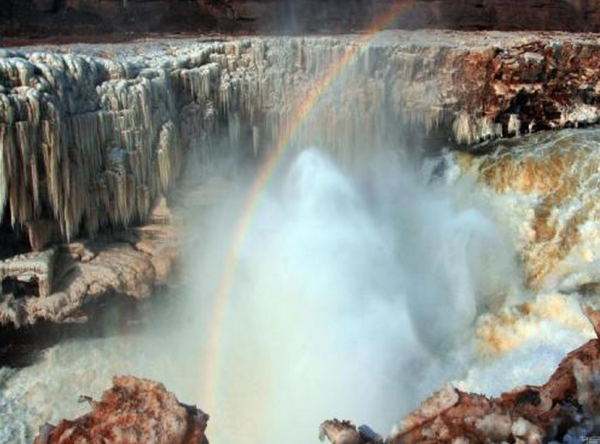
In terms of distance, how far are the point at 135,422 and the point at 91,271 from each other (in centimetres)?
532

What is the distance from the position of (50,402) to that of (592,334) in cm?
634

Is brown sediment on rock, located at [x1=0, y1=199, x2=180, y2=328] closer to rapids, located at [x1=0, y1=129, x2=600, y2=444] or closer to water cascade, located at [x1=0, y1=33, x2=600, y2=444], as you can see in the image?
water cascade, located at [x1=0, y1=33, x2=600, y2=444]

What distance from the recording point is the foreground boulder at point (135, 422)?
3.09 metres

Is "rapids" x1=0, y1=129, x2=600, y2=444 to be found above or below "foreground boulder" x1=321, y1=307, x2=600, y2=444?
below

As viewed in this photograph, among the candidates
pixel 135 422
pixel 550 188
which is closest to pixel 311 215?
pixel 550 188

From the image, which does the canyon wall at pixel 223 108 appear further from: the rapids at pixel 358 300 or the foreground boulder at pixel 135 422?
the foreground boulder at pixel 135 422

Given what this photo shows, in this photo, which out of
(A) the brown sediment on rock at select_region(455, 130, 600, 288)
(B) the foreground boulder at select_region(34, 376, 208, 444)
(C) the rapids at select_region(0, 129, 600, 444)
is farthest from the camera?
(A) the brown sediment on rock at select_region(455, 130, 600, 288)

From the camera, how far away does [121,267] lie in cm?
829

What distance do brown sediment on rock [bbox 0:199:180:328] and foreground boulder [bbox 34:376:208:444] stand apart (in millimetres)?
4898

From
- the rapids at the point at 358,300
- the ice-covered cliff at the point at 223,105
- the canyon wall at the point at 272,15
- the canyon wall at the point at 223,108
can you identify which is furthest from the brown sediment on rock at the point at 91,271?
the canyon wall at the point at 272,15

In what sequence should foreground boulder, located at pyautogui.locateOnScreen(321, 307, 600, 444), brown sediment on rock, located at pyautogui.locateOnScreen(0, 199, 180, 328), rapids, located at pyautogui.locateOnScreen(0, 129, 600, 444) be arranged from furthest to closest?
brown sediment on rock, located at pyautogui.locateOnScreen(0, 199, 180, 328), rapids, located at pyautogui.locateOnScreen(0, 129, 600, 444), foreground boulder, located at pyautogui.locateOnScreen(321, 307, 600, 444)

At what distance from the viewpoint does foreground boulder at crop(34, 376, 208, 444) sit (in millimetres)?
3092

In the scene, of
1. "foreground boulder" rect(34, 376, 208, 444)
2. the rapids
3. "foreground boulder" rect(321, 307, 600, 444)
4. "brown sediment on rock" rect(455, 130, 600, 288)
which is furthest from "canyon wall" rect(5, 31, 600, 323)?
"foreground boulder" rect(321, 307, 600, 444)

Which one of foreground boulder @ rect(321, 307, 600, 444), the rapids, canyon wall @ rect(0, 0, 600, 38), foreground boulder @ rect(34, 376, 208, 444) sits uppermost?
canyon wall @ rect(0, 0, 600, 38)
